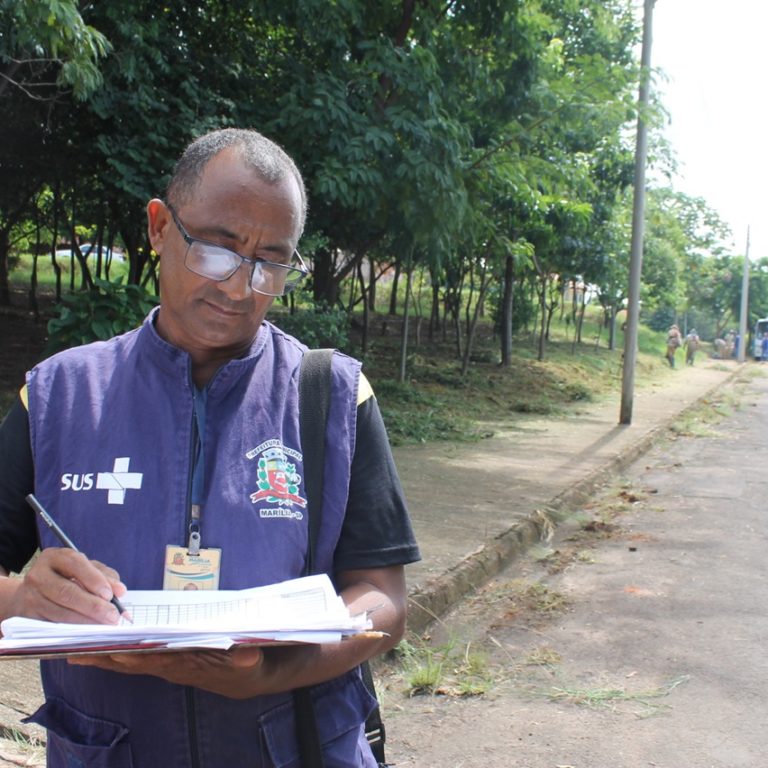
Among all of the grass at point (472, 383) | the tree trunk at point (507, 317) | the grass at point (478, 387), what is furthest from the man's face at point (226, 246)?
the tree trunk at point (507, 317)

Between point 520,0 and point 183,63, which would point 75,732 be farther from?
point 520,0

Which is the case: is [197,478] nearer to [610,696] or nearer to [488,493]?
[610,696]

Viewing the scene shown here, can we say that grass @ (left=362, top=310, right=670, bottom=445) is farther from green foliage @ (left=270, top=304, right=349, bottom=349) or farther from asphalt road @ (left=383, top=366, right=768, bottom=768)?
asphalt road @ (left=383, top=366, right=768, bottom=768)

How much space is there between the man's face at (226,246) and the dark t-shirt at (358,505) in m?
0.27

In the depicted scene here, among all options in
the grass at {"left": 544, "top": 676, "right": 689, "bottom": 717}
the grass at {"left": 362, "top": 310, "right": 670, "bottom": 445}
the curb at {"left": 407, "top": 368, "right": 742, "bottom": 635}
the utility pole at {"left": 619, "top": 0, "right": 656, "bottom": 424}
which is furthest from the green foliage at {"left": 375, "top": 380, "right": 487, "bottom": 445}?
the grass at {"left": 544, "top": 676, "right": 689, "bottom": 717}

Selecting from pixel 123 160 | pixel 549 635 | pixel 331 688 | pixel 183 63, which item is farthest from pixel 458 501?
pixel 331 688

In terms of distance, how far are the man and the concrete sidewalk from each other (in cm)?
209

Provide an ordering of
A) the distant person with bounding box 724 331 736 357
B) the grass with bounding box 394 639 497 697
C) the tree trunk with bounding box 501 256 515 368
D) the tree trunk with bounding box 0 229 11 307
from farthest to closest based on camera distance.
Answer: the distant person with bounding box 724 331 736 357 < the tree trunk with bounding box 0 229 11 307 < the tree trunk with bounding box 501 256 515 368 < the grass with bounding box 394 639 497 697

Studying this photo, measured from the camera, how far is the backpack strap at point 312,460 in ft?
4.91

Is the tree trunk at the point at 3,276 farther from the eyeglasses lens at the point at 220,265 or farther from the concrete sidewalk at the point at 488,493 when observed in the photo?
the eyeglasses lens at the point at 220,265

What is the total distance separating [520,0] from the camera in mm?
9820

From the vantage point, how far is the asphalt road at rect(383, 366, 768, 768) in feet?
11.7

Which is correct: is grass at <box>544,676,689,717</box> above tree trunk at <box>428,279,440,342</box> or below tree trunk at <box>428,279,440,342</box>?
below

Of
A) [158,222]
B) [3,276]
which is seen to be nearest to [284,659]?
[158,222]
